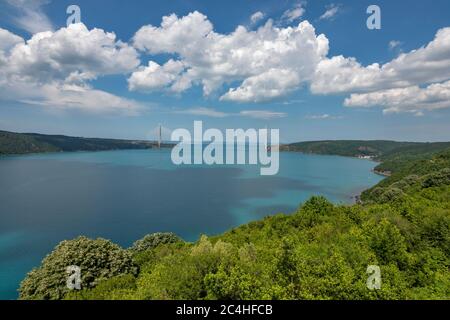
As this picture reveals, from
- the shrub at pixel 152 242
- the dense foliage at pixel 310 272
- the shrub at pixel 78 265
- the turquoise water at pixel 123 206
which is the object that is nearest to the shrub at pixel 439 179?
the turquoise water at pixel 123 206

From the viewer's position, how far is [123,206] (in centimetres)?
6594

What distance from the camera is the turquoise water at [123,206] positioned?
44094 millimetres

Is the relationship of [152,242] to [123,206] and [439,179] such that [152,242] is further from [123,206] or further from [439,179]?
[439,179]

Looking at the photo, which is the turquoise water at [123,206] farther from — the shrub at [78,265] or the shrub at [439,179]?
the shrub at [439,179]

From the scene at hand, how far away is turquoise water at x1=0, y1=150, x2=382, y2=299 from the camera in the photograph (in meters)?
44.1

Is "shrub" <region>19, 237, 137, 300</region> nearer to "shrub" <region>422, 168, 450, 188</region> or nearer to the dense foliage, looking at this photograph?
the dense foliage

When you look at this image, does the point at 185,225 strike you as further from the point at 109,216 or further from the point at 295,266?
the point at 295,266

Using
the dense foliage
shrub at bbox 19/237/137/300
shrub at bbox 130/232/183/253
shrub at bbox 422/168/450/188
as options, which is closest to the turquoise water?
shrub at bbox 130/232/183/253

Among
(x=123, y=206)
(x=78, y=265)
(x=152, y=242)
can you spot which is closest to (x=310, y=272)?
(x=78, y=265)

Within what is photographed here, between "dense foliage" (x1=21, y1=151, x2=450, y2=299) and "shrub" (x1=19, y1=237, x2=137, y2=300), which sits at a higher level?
"dense foliage" (x1=21, y1=151, x2=450, y2=299)

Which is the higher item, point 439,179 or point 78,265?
point 439,179

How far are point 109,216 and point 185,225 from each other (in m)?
16.2

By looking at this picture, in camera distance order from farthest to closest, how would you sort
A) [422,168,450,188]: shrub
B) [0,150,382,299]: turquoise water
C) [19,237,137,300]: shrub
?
1. [422,168,450,188]: shrub
2. [0,150,382,299]: turquoise water
3. [19,237,137,300]: shrub
